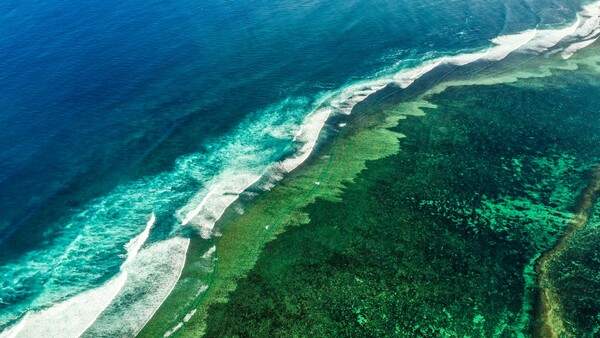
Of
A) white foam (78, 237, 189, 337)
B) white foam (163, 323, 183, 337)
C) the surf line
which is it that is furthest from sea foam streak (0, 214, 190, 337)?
the surf line

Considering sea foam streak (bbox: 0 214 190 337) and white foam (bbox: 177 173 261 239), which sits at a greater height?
white foam (bbox: 177 173 261 239)

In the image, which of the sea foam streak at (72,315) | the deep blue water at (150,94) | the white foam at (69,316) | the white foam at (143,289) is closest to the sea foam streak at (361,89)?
the deep blue water at (150,94)

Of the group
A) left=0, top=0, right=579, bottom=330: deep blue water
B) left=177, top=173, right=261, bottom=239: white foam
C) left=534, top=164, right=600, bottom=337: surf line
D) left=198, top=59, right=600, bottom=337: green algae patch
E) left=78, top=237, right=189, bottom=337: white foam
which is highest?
left=0, top=0, right=579, bottom=330: deep blue water

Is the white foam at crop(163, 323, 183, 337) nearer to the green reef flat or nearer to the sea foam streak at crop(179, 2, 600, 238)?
the green reef flat

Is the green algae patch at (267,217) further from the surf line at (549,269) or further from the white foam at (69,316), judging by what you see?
the surf line at (549,269)

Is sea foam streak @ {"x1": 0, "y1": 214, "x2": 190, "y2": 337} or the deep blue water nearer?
sea foam streak @ {"x1": 0, "y1": 214, "x2": 190, "y2": 337}

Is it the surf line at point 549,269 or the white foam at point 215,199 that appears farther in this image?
the white foam at point 215,199
